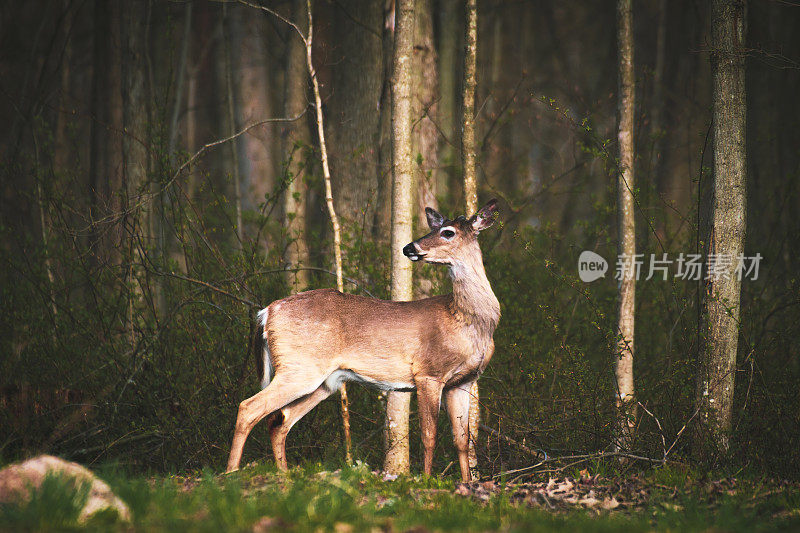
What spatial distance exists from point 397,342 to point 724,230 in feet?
9.30

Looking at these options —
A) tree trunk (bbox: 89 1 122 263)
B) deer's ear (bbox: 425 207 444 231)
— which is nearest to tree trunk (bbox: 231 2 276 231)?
tree trunk (bbox: 89 1 122 263)

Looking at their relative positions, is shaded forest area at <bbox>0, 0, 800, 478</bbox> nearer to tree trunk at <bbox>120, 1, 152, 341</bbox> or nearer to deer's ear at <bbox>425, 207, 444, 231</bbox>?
tree trunk at <bbox>120, 1, 152, 341</bbox>

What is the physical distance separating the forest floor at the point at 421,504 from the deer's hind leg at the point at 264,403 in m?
0.25

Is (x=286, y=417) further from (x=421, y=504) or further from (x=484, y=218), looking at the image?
(x=484, y=218)

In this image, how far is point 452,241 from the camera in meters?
6.17

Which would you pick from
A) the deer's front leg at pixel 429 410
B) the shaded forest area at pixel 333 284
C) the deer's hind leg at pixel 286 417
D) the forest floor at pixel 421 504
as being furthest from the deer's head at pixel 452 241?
the forest floor at pixel 421 504

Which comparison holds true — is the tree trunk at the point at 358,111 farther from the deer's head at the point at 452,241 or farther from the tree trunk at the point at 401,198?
the deer's head at the point at 452,241

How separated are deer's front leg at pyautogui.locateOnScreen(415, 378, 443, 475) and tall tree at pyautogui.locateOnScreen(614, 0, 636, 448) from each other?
189 cm

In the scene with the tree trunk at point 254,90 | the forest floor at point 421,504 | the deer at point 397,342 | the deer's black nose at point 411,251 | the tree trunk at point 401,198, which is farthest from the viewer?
the tree trunk at point 254,90

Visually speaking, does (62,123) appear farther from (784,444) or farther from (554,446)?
(784,444)

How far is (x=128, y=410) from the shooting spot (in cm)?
777

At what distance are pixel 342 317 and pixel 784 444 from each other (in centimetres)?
383

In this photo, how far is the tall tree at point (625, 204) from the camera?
23.5 feet

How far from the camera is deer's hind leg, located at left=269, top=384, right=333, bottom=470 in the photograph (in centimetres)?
634
